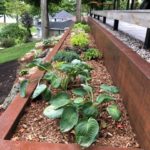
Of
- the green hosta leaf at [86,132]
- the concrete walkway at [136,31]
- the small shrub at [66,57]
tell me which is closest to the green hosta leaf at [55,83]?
the green hosta leaf at [86,132]

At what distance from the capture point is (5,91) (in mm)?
7117

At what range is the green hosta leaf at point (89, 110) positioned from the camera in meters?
2.37

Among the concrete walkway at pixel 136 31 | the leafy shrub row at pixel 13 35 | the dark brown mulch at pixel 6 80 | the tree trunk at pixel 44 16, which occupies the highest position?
the concrete walkway at pixel 136 31

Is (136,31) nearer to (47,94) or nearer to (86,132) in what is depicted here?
(47,94)

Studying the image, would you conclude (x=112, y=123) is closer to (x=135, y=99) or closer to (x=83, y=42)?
(x=135, y=99)

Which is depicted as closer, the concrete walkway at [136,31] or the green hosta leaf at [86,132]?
the green hosta leaf at [86,132]

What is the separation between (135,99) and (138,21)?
951mm

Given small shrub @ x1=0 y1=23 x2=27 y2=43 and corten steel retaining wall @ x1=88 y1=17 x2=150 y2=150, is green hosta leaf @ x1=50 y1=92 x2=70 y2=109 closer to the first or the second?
corten steel retaining wall @ x1=88 y1=17 x2=150 y2=150

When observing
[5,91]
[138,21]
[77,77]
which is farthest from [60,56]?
[5,91]

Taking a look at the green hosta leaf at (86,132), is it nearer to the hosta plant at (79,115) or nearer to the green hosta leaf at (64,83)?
the hosta plant at (79,115)

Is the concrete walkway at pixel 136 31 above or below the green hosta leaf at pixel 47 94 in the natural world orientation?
above

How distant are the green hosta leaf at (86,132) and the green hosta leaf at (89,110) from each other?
214 mm

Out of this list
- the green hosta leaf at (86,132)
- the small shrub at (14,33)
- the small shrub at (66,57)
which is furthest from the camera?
the small shrub at (14,33)

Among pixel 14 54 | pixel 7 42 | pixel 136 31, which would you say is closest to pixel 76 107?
pixel 136 31
